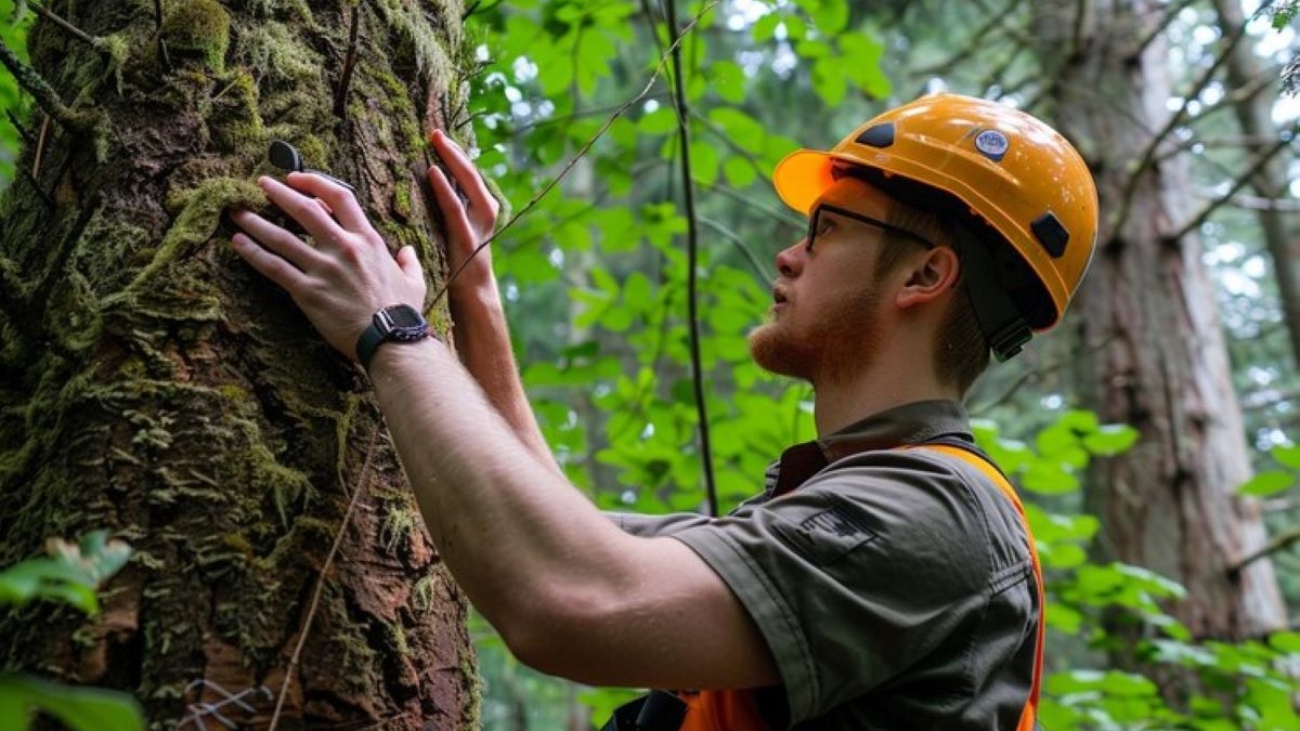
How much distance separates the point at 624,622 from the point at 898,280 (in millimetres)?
1129

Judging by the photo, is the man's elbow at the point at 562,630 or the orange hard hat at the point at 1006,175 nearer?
the man's elbow at the point at 562,630

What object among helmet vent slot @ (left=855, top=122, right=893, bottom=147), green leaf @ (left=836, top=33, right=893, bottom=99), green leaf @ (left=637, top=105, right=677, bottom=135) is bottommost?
helmet vent slot @ (left=855, top=122, right=893, bottom=147)

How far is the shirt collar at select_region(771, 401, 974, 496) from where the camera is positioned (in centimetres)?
220

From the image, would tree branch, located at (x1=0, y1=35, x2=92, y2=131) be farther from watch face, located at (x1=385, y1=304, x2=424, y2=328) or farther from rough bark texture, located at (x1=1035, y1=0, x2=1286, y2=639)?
rough bark texture, located at (x1=1035, y1=0, x2=1286, y2=639)

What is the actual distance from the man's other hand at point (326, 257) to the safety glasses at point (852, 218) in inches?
38.4

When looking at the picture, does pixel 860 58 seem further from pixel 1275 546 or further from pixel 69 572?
pixel 69 572

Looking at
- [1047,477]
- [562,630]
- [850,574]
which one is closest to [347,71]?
[562,630]

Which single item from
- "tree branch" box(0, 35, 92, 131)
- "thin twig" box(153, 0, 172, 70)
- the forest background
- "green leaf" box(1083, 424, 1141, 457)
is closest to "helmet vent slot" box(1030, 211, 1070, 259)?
the forest background

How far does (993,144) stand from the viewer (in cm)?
247

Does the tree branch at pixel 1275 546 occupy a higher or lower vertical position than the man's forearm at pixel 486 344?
lower

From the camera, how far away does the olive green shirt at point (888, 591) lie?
64.4 inches

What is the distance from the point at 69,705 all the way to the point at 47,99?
1453mm

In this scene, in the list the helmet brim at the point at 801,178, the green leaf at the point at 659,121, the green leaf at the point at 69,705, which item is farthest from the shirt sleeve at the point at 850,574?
the green leaf at the point at 659,121

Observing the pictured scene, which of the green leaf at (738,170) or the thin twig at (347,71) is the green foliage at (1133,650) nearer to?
the green leaf at (738,170)
